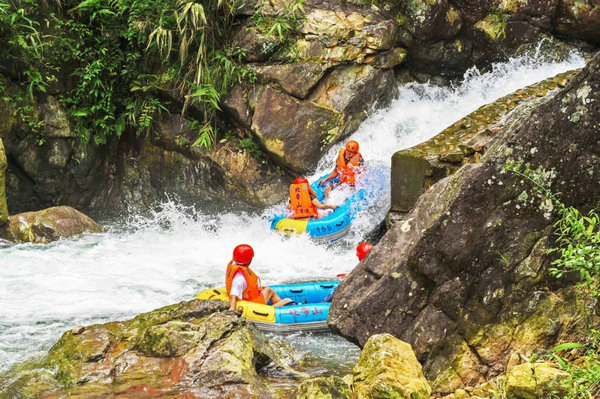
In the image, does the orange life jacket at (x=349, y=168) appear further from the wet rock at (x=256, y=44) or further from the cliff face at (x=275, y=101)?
the wet rock at (x=256, y=44)

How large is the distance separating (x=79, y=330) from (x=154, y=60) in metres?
6.95

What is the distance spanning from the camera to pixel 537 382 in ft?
10.3

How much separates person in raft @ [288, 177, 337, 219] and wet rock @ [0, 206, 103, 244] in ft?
10.3

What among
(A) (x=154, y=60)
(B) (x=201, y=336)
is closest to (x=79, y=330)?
(B) (x=201, y=336)

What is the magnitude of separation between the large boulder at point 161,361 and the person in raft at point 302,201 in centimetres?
446

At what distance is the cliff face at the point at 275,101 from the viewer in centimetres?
1055

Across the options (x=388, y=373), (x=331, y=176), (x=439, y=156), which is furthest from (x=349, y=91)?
(x=388, y=373)

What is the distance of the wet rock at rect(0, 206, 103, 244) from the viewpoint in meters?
8.91

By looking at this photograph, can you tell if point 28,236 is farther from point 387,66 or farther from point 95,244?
point 387,66

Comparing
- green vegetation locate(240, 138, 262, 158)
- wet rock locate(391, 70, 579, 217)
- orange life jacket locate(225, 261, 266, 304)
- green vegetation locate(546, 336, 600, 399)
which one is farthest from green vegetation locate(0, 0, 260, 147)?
green vegetation locate(546, 336, 600, 399)

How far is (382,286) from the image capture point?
4.36m

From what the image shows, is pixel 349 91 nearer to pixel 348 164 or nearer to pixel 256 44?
pixel 348 164

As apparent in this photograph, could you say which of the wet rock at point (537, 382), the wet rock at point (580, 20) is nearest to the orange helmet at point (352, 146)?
the wet rock at point (580, 20)

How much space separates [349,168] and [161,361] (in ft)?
19.6
